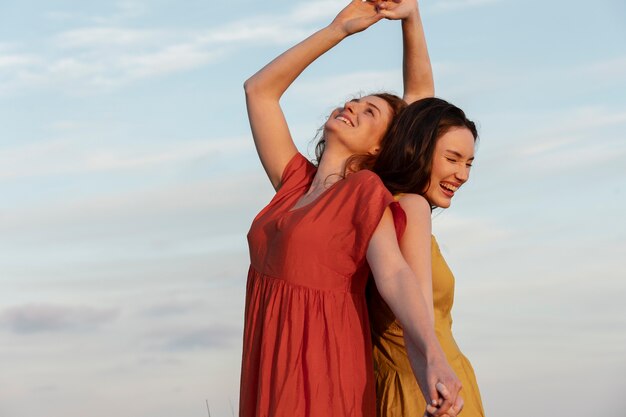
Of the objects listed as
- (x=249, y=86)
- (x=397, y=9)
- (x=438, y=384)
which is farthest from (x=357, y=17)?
(x=438, y=384)

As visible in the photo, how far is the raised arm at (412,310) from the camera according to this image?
Answer: 3.47 meters

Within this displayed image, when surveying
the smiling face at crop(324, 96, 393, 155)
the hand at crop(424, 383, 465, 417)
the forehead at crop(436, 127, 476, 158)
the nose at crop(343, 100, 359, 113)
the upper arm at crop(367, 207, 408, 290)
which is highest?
the nose at crop(343, 100, 359, 113)

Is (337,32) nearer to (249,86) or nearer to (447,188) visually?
(249,86)

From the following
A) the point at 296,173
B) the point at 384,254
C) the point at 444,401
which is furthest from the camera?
the point at 296,173

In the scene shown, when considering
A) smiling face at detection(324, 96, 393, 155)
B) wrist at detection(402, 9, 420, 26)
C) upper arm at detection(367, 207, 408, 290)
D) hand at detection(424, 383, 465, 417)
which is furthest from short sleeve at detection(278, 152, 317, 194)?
hand at detection(424, 383, 465, 417)

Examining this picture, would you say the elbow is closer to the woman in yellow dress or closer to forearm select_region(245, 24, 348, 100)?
forearm select_region(245, 24, 348, 100)

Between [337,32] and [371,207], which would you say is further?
[337,32]

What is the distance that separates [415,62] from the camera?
4.70 meters

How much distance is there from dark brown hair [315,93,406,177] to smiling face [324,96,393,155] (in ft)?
0.05

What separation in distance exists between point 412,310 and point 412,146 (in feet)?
2.28

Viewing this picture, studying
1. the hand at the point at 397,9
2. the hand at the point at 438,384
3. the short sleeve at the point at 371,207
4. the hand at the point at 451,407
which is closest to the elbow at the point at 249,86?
the hand at the point at 397,9

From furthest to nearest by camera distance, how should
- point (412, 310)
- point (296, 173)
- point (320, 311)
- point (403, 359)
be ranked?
point (296, 173) → point (403, 359) → point (320, 311) → point (412, 310)

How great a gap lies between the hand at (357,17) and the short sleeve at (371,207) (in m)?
0.58

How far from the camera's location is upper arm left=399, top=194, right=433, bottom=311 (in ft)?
12.6
